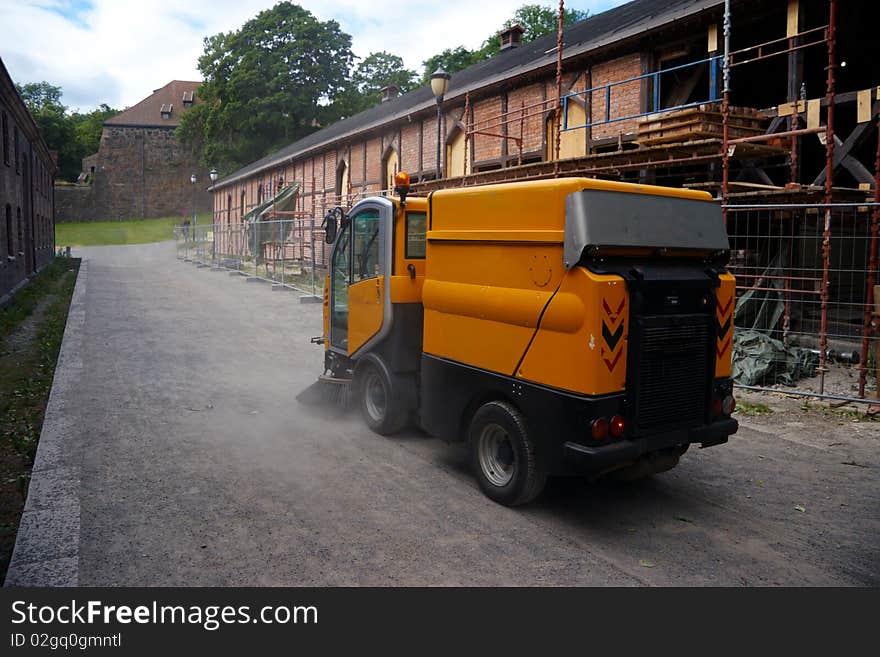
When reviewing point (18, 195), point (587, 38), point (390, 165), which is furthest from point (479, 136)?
point (18, 195)

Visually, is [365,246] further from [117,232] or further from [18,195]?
[117,232]

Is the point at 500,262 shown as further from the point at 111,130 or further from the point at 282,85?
the point at 111,130

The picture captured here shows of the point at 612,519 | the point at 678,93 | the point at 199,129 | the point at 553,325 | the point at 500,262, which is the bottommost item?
the point at 612,519

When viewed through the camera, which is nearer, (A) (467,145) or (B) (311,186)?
(A) (467,145)

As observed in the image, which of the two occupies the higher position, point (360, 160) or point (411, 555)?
point (360, 160)

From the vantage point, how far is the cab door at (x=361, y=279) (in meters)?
6.97

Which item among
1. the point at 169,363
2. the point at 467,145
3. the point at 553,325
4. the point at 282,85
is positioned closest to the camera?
the point at 553,325

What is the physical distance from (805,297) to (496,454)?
800cm

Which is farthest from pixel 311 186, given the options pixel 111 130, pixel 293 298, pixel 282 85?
pixel 111 130

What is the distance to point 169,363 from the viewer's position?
11.1 metres

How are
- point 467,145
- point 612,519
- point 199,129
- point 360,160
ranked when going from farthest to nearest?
point 199,129 < point 360,160 < point 467,145 < point 612,519

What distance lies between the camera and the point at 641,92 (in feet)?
47.5

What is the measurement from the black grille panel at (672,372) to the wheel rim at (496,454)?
104cm

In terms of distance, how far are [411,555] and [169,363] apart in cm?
779
